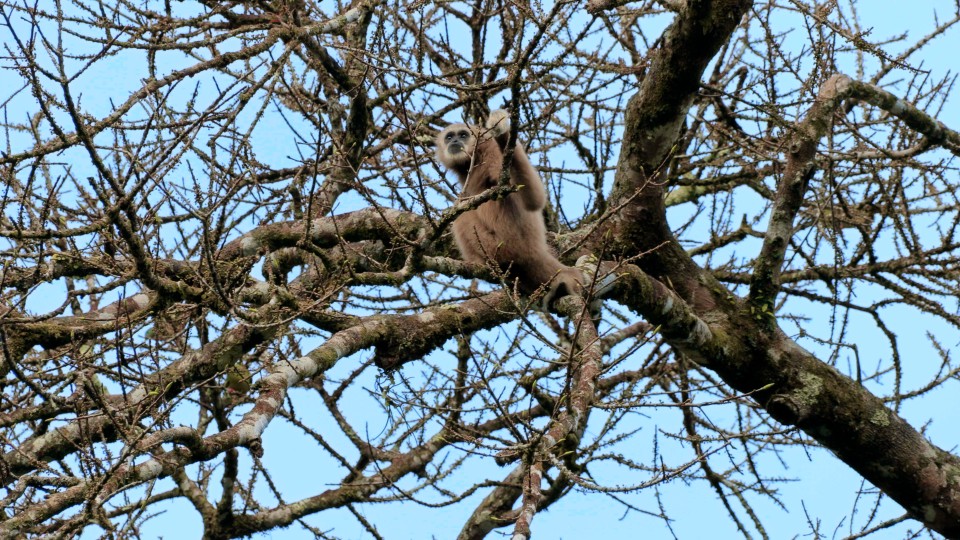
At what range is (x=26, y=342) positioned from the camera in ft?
15.8

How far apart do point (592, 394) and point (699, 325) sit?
2.03m

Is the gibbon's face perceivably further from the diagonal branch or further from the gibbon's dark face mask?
the diagonal branch

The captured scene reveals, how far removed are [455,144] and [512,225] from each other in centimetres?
120

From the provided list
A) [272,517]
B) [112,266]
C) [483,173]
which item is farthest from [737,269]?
[112,266]

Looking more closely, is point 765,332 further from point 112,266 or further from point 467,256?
point 112,266

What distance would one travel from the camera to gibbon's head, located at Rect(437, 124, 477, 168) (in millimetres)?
7023

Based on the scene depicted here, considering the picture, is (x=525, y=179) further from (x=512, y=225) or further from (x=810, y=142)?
(x=810, y=142)

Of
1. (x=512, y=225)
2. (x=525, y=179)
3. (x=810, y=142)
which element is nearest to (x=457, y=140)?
(x=525, y=179)

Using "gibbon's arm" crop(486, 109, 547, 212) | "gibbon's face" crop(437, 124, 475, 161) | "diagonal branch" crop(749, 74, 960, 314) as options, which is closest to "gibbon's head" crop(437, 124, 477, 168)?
"gibbon's face" crop(437, 124, 475, 161)

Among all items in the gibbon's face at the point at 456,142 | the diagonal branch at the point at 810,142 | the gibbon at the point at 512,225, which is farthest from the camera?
the gibbon's face at the point at 456,142

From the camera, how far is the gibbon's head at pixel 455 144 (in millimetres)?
7023

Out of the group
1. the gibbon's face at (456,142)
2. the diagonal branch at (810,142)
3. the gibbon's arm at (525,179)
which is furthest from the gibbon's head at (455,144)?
the diagonal branch at (810,142)

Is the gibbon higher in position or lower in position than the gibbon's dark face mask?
lower

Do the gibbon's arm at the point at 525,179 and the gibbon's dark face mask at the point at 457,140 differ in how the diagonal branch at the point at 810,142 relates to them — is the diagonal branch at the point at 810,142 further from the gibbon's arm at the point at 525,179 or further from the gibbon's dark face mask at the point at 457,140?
the gibbon's dark face mask at the point at 457,140
